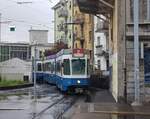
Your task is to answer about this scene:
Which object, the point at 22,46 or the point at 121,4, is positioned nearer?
the point at 121,4

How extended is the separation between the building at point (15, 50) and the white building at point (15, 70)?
1555 inches

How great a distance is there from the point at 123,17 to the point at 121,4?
772mm

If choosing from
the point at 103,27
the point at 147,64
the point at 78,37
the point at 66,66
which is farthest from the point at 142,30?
the point at 78,37

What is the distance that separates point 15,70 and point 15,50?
49753mm

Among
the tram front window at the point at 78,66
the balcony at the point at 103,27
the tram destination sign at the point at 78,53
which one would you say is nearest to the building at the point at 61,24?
the balcony at the point at 103,27

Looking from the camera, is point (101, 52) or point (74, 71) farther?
point (101, 52)

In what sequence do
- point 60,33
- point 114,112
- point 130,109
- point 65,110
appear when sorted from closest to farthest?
1. point 114,112
2. point 130,109
3. point 65,110
4. point 60,33

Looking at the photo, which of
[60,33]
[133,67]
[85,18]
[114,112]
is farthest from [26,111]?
[60,33]

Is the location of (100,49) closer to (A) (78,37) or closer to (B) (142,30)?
(A) (78,37)

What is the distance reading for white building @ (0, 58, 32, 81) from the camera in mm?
70188

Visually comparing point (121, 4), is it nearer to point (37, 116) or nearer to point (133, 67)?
point (133, 67)

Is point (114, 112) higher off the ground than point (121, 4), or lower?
lower

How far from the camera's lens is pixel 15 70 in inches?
2820

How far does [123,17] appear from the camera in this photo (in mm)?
30438
